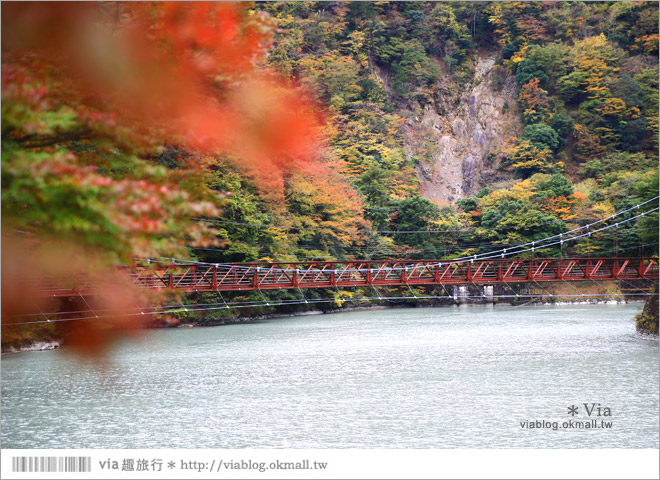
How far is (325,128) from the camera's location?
21875 mm

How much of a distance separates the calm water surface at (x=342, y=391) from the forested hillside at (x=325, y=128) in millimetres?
2301

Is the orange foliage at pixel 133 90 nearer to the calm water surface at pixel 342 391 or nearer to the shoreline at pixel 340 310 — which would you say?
the calm water surface at pixel 342 391

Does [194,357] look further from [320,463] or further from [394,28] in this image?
[394,28]

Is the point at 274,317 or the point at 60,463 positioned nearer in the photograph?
the point at 60,463

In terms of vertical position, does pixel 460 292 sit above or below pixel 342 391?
above

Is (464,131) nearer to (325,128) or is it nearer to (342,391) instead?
(325,128)

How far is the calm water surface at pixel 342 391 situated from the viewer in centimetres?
663

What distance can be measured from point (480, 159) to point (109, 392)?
27267 mm

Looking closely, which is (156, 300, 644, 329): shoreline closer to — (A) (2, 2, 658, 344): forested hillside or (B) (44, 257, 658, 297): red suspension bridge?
(A) (2, 2, 658, 344): forested hillside

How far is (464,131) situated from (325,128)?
51.3ft

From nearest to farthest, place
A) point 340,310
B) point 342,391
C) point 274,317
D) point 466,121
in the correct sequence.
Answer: point 342,391
point 274,317
point 340,310
point 466,121

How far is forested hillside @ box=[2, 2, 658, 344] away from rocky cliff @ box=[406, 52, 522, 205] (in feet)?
0.30

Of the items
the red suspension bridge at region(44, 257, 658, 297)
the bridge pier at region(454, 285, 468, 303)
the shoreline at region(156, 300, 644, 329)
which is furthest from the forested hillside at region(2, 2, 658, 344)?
the red suspension bridge at region(44, 257, 658, 297)

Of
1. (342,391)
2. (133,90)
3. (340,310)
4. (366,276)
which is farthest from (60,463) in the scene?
(340,310)
